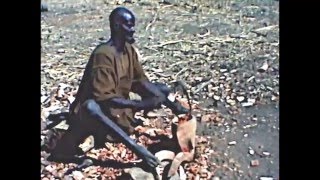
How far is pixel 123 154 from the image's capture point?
1755mm

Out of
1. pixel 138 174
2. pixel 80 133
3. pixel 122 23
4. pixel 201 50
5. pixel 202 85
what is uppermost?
pixel 122 23

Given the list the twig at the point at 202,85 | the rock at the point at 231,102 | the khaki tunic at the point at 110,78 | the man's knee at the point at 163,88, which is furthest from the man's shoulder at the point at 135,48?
the rock at the point at 231,102

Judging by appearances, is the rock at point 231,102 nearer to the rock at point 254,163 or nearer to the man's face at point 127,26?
the rock at point 254,163

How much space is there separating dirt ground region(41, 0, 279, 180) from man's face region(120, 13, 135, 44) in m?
0.02

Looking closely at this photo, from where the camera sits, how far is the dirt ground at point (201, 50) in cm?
178

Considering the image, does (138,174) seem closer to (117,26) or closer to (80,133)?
(80,133)

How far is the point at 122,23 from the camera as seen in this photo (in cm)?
180

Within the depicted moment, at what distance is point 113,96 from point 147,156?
22cm

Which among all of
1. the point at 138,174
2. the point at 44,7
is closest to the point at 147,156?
the point at 138,174

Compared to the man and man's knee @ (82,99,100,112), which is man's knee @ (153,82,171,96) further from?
man's knee @ (82,99,100,112)

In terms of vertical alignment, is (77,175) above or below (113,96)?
below

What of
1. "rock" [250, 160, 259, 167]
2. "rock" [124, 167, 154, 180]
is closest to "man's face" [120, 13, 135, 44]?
"rock" [124, 167, 154, 180]
